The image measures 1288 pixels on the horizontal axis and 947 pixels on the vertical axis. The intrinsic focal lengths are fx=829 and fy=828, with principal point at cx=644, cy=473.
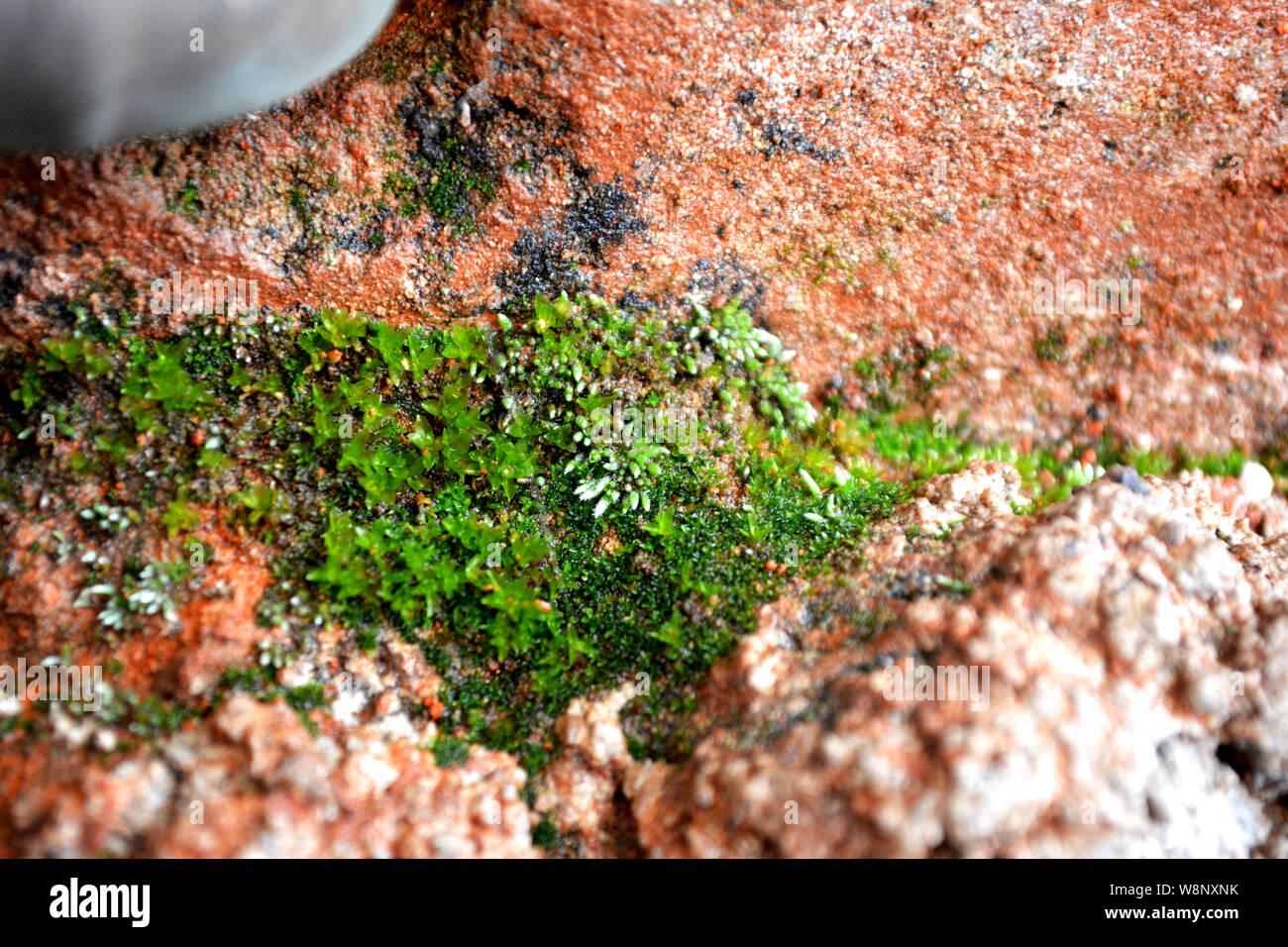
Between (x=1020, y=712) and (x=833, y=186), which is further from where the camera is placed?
(x=833, y=186)

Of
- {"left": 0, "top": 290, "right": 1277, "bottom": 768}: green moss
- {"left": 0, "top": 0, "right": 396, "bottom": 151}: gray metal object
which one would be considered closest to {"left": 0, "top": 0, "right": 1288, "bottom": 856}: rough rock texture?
{"left": 0, "top": 290, "right": 1277, "bottom": 768}: green moss

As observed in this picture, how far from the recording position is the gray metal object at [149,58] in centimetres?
261

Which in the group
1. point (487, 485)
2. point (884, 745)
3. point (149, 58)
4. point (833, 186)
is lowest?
point (884, 745)

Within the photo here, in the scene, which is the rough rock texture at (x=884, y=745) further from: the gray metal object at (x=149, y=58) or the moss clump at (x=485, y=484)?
the gray metal object at (x=149, y=58)

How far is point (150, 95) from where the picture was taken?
304cm

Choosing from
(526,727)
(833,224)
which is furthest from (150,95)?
(833,224)

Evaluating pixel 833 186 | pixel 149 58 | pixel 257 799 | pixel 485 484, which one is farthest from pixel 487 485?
pixel 833 186

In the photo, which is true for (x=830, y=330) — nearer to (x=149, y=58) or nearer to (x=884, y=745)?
(x=884, y=745)

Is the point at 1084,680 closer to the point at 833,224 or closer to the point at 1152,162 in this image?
the point at 833,224

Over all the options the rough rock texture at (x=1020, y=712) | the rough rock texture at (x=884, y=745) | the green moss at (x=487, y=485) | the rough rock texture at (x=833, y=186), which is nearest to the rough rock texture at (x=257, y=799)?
the rough rock texture at (x=884, y=745)

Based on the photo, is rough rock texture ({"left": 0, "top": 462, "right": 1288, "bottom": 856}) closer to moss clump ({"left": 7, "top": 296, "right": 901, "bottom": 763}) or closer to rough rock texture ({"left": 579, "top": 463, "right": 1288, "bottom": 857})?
rough rock texture ({"left": 579, "top": 463, "right": 1288, "bottom": 857})

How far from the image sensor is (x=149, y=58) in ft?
9.20

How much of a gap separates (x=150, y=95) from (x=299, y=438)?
5.16 feet

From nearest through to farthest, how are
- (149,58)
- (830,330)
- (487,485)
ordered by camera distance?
(149,58)
(487,485)
(830,330)
